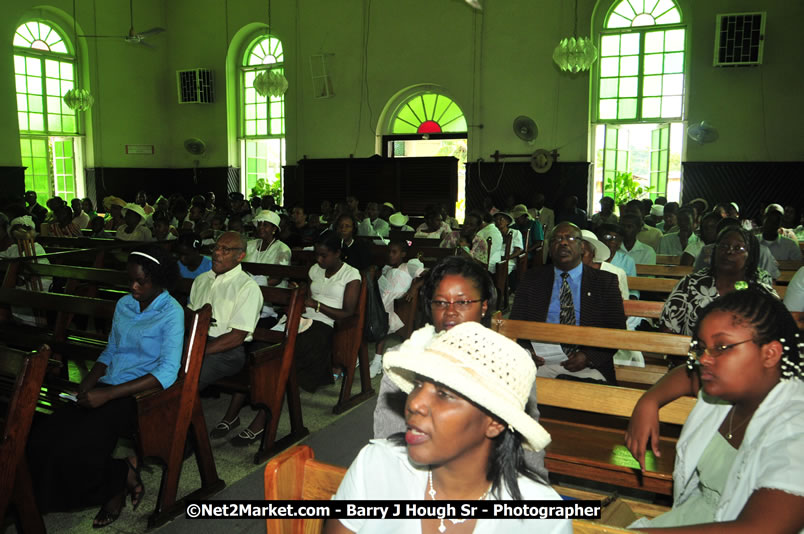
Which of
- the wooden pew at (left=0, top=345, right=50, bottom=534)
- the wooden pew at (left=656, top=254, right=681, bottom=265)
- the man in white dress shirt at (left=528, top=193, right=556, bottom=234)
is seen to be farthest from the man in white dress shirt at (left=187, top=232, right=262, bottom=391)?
the man in white dress shirt at (left=528, top=193, right=556, bottom=234)

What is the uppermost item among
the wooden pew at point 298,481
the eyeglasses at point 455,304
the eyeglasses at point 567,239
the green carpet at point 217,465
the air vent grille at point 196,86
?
the air vent grille at point 196,86

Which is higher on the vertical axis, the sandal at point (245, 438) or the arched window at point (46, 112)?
the arched window at point (46, 112)

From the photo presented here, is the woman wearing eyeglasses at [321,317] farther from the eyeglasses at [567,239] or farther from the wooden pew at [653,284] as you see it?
the wooden pew at [653,284]

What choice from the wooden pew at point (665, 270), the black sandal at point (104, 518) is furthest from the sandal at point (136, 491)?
the wooden pew at point (665, 270)

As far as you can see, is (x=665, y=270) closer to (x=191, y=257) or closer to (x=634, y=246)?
(x=634, y=246)

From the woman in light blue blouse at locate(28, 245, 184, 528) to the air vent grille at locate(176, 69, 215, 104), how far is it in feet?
46.5

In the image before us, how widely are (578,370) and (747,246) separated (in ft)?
3.64

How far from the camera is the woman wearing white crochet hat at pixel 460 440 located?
130cm

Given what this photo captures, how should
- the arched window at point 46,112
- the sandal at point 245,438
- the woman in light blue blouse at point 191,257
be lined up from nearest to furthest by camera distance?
1. the sandal at point 245,438
2. the woman in light blue blouse at point 191,257
3. the arched window at point 46,112

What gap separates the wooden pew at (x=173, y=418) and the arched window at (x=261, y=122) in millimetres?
13458

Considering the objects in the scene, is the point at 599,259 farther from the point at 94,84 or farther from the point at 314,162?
the point at 94,84

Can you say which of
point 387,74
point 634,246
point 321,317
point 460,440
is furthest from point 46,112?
point 460,440

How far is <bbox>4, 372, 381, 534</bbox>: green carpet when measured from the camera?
296 cm

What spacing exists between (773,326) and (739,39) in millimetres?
11396
